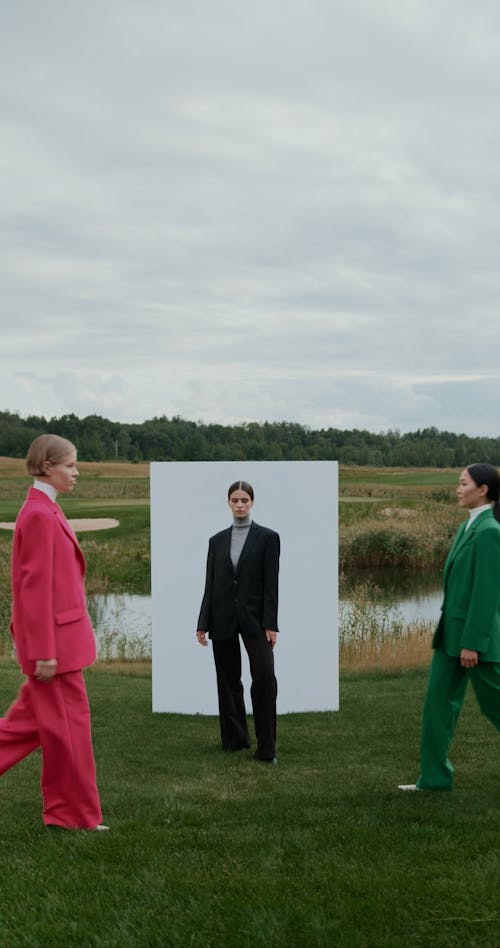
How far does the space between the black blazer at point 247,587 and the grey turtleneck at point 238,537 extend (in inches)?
1.3

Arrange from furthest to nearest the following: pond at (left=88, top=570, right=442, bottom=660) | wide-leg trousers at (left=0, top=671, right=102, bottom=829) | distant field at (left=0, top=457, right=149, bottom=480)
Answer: distant field at (left=0, top=457, right=149, bottom=480) < pond at (left=88, top=570, right=442, bottom=660) < wide-leg trousers at (left=0, top=671, right=102, bottom=829)

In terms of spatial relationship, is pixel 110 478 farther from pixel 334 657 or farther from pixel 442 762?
pixel 442 762

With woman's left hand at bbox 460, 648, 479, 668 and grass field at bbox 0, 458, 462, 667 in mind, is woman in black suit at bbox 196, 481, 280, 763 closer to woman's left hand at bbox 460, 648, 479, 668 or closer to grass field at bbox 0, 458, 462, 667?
woman's left hand at bbox 460, 648, 479, 668

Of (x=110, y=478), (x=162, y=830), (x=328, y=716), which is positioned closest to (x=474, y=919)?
(x=162, y=830)

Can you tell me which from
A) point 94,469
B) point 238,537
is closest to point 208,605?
point 238,537

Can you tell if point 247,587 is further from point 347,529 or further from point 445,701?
point 347,529

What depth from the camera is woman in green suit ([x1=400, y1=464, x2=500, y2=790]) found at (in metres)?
5.36

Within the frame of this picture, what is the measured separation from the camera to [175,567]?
8.97 metres

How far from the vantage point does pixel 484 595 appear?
536 cm

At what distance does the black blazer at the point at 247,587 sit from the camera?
6988 mm

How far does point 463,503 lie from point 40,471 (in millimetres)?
2292

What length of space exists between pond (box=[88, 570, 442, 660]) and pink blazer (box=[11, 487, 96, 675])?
969cm

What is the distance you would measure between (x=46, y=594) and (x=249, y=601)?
2529mm

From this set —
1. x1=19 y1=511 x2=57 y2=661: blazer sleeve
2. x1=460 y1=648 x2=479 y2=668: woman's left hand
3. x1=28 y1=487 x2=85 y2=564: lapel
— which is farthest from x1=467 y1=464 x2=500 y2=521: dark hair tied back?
x1=19 y1=511 x2=57 y2=661: blazer sleeve
